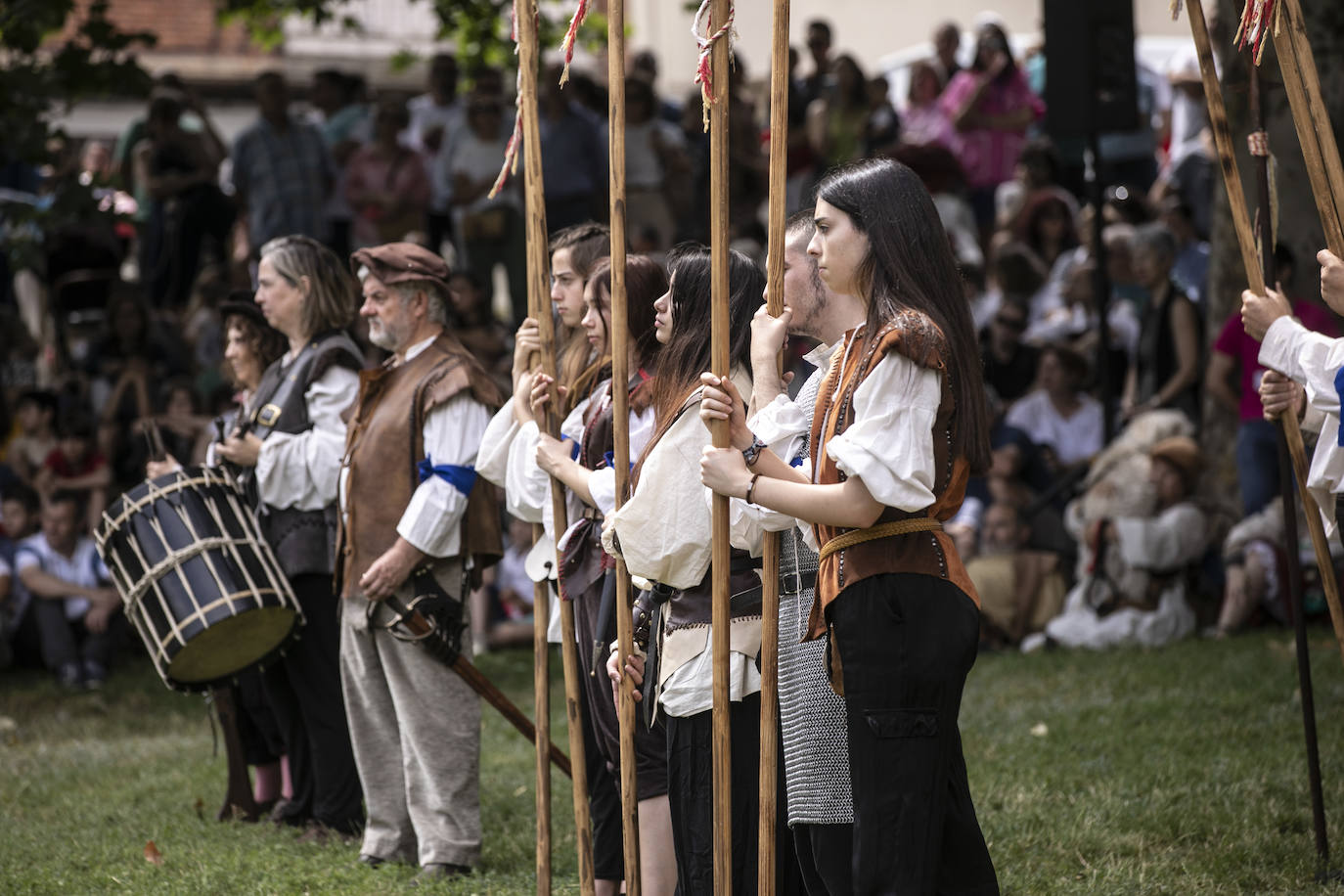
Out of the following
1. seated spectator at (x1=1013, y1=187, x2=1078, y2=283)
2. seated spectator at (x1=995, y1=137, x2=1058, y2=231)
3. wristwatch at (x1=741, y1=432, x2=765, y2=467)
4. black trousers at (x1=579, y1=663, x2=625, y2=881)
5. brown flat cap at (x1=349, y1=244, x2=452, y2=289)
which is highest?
→ seated spectator at (x1=995, y1=137, x2=1058, y2=231)

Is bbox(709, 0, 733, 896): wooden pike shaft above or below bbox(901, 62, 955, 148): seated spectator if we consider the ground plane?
below

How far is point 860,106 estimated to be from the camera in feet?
43.7

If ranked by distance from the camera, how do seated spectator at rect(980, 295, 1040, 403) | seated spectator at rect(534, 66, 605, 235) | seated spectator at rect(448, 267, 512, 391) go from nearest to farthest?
1. seated spectator at rect(448, 267, 512, 391)
2. seated spectator at rect(980, 295, 1040, 403)
3. seated spectator at rect(534, 66, 605, 235)

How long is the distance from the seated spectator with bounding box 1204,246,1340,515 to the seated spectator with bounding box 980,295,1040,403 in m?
2.16

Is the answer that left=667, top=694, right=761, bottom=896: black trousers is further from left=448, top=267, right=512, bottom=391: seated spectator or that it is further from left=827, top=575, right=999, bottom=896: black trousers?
left=448, top=267, right=512, bottom=391: seated spectator

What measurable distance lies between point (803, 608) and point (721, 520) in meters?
0.40

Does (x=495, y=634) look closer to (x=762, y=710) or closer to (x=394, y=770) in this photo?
(x=394, y=770)

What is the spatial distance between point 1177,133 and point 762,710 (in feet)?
36.3

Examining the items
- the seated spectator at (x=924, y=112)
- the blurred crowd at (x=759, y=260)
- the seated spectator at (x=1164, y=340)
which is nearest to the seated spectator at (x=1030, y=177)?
the blurred crowd at (x=759, y=260)

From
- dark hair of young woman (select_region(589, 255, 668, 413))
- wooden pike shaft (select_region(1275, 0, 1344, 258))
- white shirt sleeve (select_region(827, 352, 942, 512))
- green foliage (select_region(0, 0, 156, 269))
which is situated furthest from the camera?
green foliage (select_region(0, 0, 156, 269))

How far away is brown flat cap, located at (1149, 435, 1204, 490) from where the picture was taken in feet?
31.5

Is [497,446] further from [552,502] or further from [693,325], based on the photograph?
[693,325]

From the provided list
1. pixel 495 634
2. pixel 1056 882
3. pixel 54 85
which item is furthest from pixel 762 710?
pixel 54 85

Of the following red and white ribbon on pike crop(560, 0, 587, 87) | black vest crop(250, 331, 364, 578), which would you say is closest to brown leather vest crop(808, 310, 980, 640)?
red and white ribbon on pike crop(560, 0, 587, 87)
